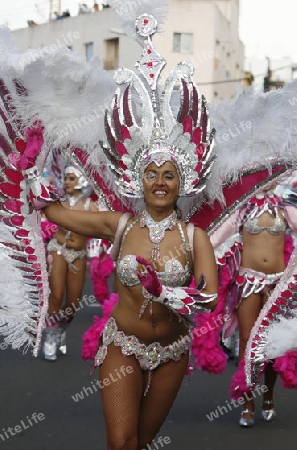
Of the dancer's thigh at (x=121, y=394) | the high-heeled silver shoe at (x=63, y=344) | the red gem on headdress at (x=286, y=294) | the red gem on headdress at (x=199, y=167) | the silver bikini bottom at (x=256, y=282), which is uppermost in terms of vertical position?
the red gem on headdress at (x=199, y=167)

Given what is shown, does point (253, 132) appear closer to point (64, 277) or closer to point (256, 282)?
point (256, 282)

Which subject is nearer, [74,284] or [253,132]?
[253,132]

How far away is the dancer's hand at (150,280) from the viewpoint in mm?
3396

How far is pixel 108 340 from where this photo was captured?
386 centimetres

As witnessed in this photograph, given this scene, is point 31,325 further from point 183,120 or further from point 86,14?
point 86,14

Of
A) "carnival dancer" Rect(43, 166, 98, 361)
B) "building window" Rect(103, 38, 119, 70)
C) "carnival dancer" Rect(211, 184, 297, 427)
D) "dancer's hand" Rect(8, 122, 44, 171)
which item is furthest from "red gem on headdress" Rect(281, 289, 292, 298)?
"building window" Rect(103, 38, 119, 70)

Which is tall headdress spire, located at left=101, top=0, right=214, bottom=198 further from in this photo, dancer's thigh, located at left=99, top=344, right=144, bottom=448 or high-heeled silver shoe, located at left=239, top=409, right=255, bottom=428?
high-heeled silver shoe, located at left=239, top=409, right=255, bottom=428

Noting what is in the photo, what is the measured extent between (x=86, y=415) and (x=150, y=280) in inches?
106

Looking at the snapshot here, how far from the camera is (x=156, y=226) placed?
3.85 metres

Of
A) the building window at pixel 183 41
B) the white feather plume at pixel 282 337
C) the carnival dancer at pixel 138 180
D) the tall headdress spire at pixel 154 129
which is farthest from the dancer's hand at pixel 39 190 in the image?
the building window at pixel 183 41

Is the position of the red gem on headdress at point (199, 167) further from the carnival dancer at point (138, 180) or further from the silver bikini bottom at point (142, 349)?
the silver bikini bottom at point (142, 349)

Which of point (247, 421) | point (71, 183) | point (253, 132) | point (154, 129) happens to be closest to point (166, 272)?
point (154, 129)

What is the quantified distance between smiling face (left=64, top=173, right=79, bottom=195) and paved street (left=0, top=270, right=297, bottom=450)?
6.02 feet

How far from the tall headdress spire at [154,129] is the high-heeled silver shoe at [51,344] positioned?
3900mm
